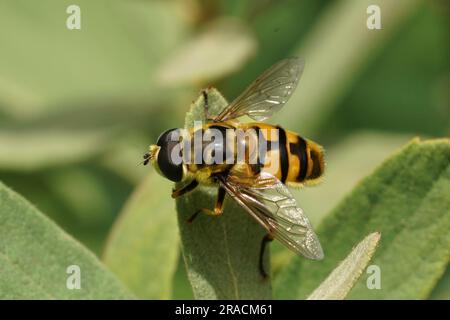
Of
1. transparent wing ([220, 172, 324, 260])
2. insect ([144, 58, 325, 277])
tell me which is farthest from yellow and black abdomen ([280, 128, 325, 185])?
transparent wing ([220, 172, 324, 260])

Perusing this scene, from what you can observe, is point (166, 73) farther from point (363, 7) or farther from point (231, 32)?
point (363, 7)

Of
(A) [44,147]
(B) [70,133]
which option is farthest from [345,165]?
(A) [44,147]

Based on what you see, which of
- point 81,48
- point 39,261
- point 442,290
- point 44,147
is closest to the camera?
point 39,261

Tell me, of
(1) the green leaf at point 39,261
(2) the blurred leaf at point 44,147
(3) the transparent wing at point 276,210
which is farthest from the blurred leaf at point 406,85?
(1) the green leaf at point 39,261

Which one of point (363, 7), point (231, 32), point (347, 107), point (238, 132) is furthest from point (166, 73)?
point (347, 107)

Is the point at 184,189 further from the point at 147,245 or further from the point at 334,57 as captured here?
the point at 334,57

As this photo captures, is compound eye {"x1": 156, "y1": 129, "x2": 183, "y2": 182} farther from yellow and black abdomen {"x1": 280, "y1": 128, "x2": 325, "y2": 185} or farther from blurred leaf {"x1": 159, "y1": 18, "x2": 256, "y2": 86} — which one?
blurred leaf {"x1": 159, "y1": 18, "x2": 256, "y2": 86}
